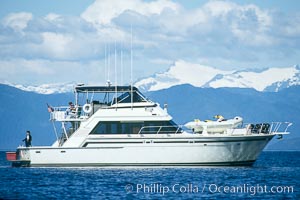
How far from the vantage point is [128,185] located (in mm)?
42312

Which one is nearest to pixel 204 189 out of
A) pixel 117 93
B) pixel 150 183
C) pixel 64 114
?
pixel 150 183

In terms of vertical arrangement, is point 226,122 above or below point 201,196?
above

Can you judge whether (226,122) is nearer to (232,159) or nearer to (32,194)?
(232,159)

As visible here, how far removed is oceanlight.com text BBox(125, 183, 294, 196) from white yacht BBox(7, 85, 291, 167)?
8647mm

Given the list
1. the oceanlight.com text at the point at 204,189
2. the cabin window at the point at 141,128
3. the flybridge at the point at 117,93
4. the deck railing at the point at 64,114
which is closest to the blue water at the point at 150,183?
the oceanlight.com text at the point at 204,189

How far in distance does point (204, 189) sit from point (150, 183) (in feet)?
11.3

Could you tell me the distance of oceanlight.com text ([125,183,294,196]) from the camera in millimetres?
39938

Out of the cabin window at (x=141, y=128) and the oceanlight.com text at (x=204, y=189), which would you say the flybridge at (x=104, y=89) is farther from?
the oceanlight.com text at (x=204, y=189)

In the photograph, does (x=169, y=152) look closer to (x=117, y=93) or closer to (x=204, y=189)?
(x=117, y=93)

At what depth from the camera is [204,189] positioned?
134 ft

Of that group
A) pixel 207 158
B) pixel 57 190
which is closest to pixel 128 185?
pixel 57 190

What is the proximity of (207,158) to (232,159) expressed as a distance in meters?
1.59

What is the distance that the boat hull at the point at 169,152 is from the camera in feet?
168

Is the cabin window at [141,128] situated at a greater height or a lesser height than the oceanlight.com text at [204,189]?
greater
